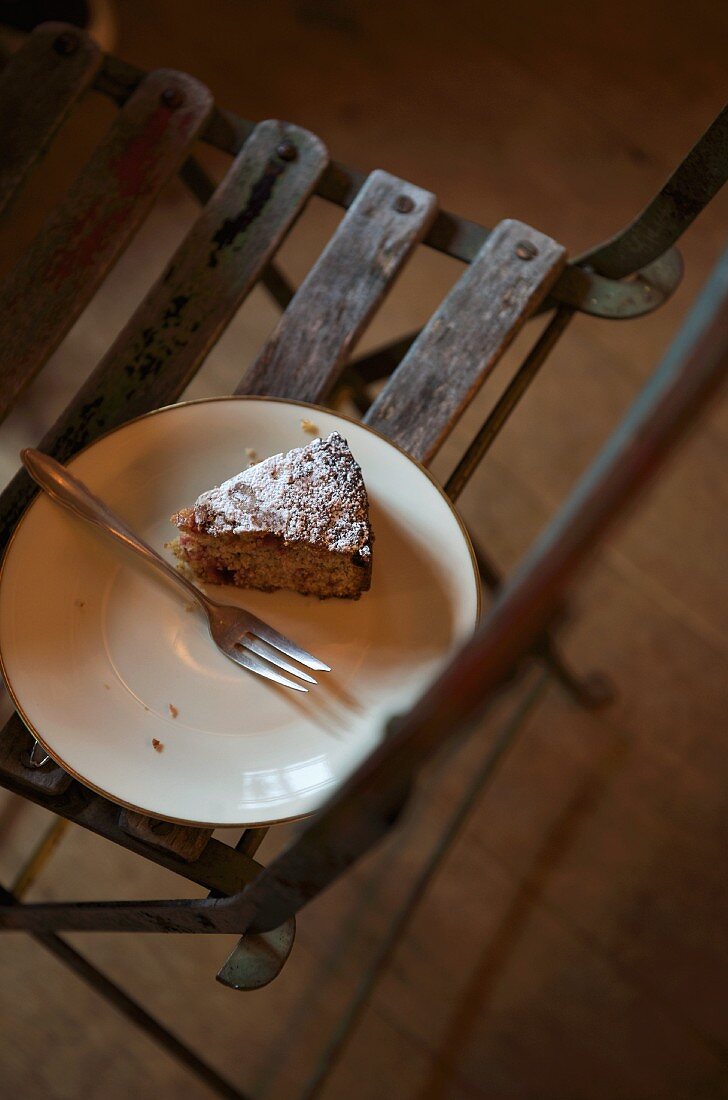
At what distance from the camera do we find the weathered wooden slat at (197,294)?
0.90 metres

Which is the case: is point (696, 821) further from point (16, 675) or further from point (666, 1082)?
point (16, 675)

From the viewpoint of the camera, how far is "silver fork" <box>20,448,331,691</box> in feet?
2.53

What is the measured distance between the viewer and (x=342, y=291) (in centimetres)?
96

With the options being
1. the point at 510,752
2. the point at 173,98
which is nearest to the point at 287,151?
the point at 173,98

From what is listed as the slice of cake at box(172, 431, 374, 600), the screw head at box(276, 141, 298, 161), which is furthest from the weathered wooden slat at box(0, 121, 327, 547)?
the slice of cake at box(172, 431, 374, 600)

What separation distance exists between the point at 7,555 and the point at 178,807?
9.9 inches

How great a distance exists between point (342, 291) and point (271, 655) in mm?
402

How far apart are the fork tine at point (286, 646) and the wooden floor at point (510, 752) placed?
70 centimetres

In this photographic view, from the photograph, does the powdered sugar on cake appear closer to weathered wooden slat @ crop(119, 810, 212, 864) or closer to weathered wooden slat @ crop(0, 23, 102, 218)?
weathered wooden slat @ crop(119, 810, 212, 864)

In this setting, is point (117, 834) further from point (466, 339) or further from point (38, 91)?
point (38, 91)

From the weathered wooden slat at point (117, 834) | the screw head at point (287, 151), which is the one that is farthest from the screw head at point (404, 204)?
the weathered wooden slat at point (117, 834)

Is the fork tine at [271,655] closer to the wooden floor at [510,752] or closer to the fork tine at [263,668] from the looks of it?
the fork tine at [263,668]

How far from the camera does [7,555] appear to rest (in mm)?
769

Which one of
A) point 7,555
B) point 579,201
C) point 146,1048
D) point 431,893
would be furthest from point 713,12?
point 146,1048
